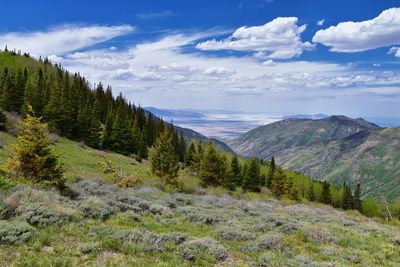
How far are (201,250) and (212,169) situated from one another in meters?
47.1

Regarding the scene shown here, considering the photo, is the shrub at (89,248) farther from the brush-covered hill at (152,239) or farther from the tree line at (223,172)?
the tree line at (223,172)

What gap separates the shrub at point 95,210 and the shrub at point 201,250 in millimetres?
4886

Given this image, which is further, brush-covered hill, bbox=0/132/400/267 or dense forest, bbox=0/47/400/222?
dense forest, bbox=0/47/400/222

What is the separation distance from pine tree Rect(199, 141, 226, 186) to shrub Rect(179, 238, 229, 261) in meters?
45.6

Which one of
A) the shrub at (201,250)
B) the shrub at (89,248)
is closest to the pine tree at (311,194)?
the shrub at (201,250)

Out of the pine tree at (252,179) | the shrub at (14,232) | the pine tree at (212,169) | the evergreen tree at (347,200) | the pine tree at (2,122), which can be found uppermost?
the pine tree at (2,122)

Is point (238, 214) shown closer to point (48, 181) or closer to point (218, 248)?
point (218, 248)

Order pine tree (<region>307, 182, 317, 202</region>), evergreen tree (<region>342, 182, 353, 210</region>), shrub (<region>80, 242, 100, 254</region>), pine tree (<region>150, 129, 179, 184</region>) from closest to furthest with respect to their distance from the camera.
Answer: shrub (<region>80, 242, 100, 254</region>), pine tree (<region>150, 129, 179, 184</region>), evergreen tree (<region>342, 182, 353, 210</region>), pine tree (<region>307, 182, 317, 202</region>)

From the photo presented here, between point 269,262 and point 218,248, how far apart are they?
1741mm

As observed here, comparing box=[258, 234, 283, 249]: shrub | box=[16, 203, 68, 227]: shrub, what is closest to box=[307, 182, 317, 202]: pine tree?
box=[258, 234, 283, 249]: shrub

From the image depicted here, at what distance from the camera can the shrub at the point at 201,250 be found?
1133cm

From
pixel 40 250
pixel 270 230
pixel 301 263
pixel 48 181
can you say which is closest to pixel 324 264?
pixel 301 263

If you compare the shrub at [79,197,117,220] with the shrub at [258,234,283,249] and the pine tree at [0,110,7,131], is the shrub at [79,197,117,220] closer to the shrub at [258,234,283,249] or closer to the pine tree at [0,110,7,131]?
the shrub at [258,234,283,249]

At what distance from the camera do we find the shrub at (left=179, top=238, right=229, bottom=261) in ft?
37.2
